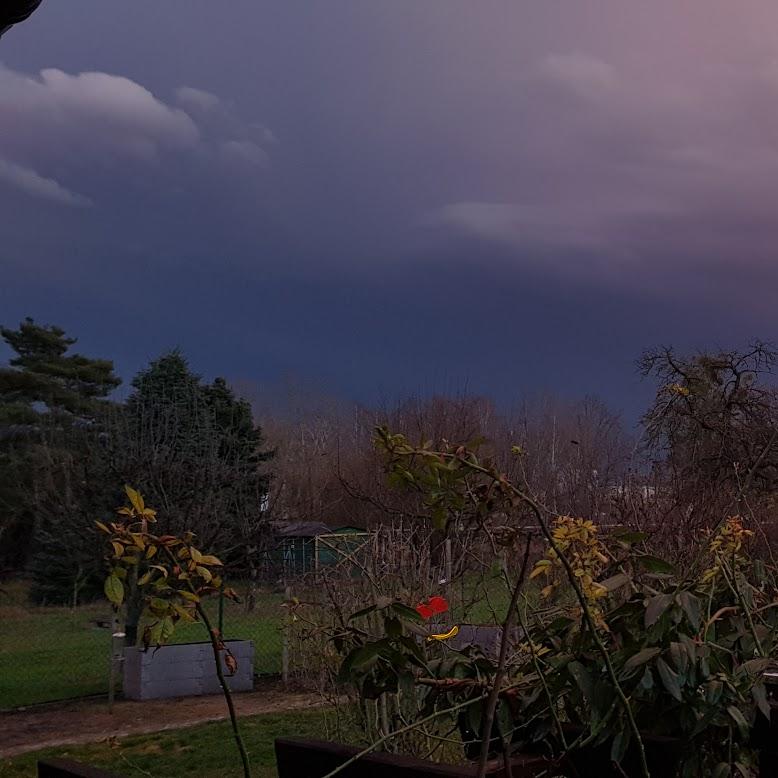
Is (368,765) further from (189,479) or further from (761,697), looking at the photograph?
(189,479)

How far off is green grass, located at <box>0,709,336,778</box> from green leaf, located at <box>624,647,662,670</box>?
618 centimetres

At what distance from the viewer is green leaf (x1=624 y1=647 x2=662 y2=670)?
124 centimetres

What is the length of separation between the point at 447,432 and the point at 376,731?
1533 cm

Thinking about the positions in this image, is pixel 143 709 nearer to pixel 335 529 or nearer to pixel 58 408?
pixel 335 529

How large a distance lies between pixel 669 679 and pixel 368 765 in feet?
1.30

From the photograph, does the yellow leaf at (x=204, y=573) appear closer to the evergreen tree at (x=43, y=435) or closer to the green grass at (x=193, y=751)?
→ the green grass at (x=193, y=751)

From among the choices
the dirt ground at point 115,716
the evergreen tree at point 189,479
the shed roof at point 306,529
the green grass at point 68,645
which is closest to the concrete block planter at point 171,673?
the dirt ground at point 115,716

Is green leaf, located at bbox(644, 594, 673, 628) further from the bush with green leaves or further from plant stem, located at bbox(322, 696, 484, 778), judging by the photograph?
plant stem, located at bbox(322, 696, 484, 778)

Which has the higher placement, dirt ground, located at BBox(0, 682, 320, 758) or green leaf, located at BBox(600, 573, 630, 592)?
green leaf, located at BBox(600, 573, 630, 592)

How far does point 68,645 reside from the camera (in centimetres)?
1548

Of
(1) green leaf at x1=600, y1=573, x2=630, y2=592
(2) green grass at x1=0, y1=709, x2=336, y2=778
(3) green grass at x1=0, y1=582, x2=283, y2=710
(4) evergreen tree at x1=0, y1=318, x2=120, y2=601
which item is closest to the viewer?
(1) green leaf at x1=600, y1=573, x2=630, y2=592

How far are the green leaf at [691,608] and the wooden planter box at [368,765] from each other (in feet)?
0.87

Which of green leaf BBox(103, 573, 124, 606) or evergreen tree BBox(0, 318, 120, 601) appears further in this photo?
evergreen tree BBox(0, 318, 120, 601)

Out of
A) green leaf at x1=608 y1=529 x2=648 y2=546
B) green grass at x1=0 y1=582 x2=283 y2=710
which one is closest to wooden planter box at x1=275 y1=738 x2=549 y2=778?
green leaf at x1=608 y1=529 x2=648 y2=546
